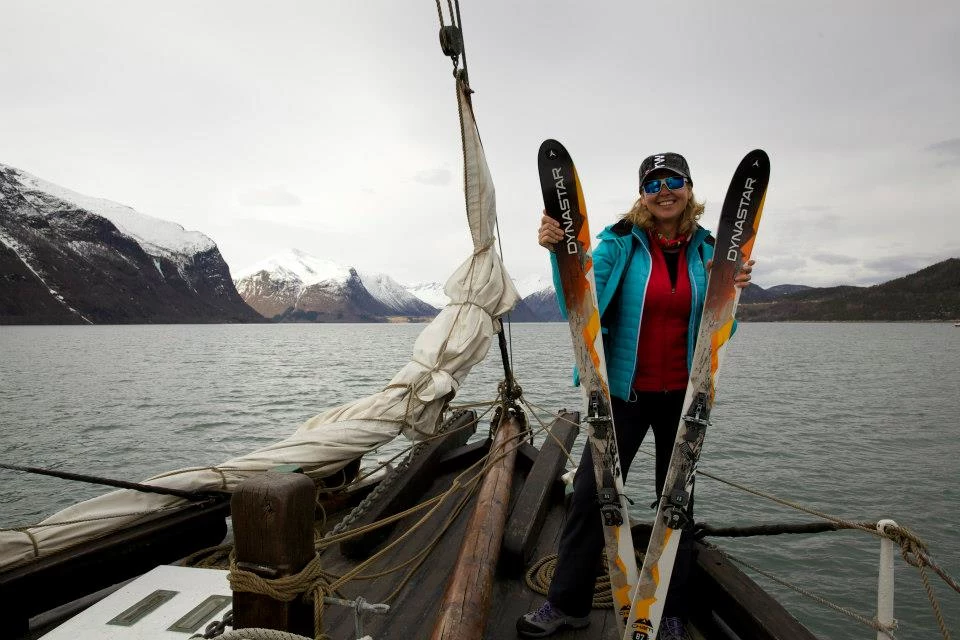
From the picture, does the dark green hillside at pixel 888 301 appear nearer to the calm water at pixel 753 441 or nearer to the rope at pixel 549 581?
the calm water at pixel 753 441

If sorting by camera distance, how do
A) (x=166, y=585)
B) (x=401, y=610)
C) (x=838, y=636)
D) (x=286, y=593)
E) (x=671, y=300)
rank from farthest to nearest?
(x=838, y=636) → (x=401, y=610) → (x=166, y=585) → (x=671, y=300) → (x=286, y=593)

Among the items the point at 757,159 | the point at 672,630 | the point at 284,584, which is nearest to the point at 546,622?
the point at 672,630

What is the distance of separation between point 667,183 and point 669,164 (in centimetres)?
9

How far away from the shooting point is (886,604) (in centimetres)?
207

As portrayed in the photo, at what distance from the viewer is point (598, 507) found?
272cm

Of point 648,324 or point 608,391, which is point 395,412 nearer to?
point 608,391

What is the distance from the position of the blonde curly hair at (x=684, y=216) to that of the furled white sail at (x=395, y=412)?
9.12 feet

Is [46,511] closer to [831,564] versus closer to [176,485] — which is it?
[176,485]

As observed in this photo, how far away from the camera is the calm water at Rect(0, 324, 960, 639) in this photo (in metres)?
6.93

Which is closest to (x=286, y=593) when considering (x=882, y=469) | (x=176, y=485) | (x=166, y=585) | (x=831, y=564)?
(x=166, y=585)

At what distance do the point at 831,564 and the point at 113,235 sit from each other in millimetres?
211381

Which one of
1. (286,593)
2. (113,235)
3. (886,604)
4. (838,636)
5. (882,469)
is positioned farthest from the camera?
(113,235)

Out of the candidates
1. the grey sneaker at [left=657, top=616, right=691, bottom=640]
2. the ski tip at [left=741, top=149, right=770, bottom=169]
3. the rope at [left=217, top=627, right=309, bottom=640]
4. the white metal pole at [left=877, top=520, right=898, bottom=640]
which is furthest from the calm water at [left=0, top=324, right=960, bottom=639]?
the rope at [left=217, top=627, right=309, bottom=640]

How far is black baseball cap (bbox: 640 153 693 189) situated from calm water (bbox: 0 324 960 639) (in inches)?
213
